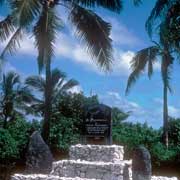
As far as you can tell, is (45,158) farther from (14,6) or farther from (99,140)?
(14,6)

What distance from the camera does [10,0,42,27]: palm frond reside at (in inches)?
858

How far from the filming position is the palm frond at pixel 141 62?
1216 inches

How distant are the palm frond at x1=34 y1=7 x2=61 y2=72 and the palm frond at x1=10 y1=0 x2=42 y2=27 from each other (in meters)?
0.81

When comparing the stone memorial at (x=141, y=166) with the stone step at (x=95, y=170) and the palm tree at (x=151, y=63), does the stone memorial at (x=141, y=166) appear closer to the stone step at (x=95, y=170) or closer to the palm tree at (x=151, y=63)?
the stone step at (x=95, y=170)

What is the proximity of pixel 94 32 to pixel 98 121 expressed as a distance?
185 inches

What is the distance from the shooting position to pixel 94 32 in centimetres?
2414

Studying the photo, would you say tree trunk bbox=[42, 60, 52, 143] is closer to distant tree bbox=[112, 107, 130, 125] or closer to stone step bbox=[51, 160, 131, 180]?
stone step bbox=[51, 160, 131, 180]

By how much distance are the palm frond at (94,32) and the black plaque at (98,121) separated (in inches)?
103

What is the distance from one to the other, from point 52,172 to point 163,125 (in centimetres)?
1160

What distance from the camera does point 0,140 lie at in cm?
2586

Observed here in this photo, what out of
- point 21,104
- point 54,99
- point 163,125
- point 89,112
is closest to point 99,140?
point 89,112

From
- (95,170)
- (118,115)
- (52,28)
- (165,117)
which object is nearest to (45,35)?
(52,28)

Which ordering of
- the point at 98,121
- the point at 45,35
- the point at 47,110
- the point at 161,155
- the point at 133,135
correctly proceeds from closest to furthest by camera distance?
the point at 98,121 → the point at 45,35 → the point at 47,110 → the point at 161,155 → the point at 133,135

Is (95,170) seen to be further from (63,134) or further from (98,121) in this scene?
(63,134)
